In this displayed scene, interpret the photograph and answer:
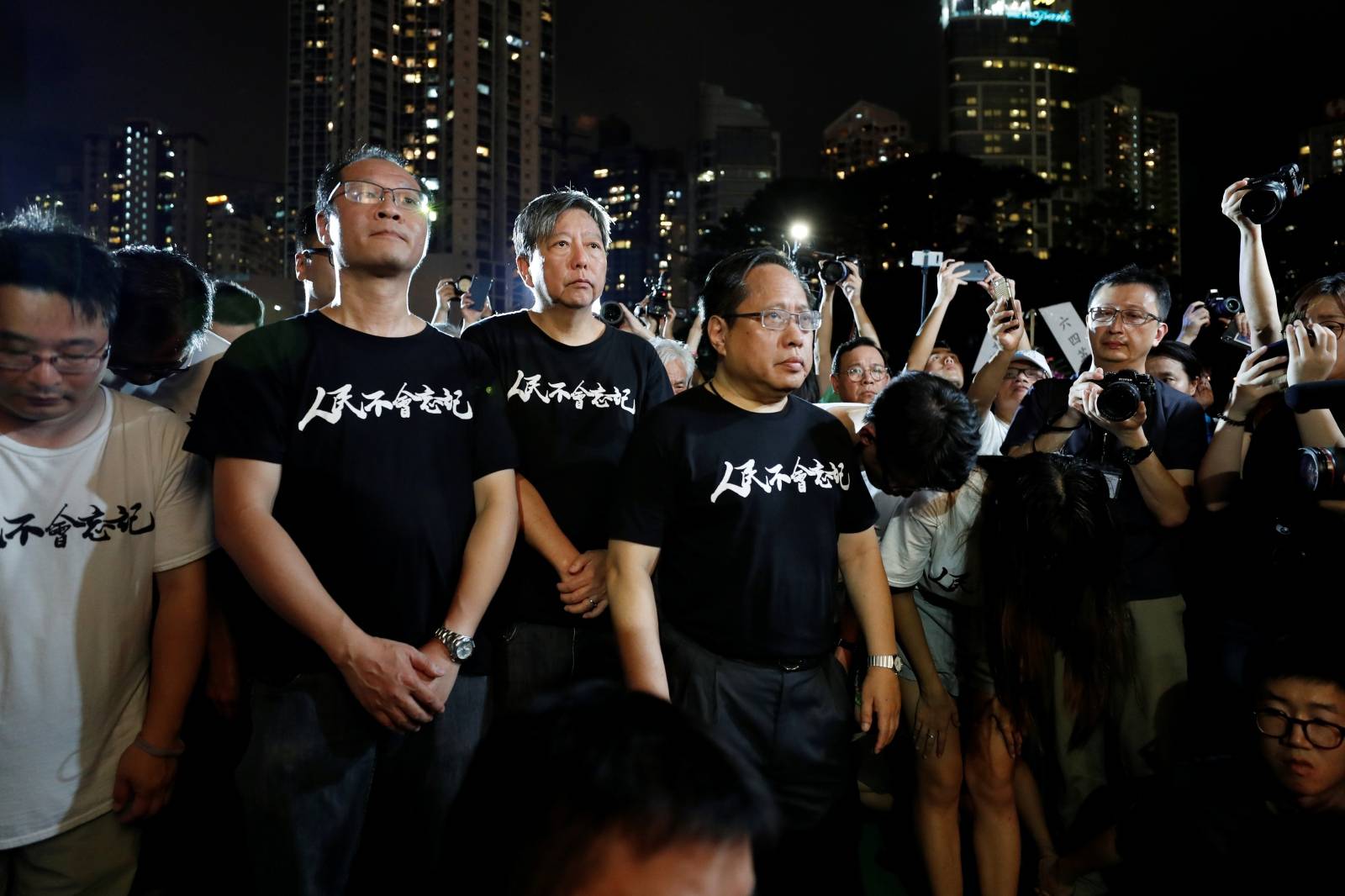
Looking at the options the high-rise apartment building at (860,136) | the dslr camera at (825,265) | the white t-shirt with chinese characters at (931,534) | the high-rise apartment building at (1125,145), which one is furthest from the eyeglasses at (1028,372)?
the high-rise apartment building at (860,136)

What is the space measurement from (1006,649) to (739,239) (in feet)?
122

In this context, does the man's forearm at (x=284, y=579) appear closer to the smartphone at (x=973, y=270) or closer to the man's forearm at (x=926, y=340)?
the man's forearm at (x=926, y=340)

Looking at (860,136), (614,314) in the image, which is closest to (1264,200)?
(614,314)

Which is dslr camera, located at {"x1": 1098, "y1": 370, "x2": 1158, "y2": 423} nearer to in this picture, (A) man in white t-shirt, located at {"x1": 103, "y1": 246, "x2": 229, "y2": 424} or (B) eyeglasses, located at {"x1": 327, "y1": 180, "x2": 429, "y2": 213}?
(B) eyeglasses, located at {"x1": 327, "y1": 180, "x2": 429, "y2": 213}

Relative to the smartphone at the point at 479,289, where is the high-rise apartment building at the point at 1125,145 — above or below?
above

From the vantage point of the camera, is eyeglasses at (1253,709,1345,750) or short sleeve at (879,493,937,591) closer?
eyeglasses at (1253,709,1345,750)

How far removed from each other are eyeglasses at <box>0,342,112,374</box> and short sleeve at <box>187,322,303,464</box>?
24 cm

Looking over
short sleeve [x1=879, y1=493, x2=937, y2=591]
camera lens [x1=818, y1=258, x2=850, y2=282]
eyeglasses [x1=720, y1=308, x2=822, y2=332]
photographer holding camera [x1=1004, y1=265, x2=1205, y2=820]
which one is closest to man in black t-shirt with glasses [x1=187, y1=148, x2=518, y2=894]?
eyeglasses [x1=720, y1=308, x2=822, y2=332]

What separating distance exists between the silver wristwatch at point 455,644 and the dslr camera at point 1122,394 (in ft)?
7.20

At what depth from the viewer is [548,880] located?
2.80ft

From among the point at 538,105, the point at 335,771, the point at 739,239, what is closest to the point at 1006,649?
the point at 335,771

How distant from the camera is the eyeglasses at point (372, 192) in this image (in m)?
2.30

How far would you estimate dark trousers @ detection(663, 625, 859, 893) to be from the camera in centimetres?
231

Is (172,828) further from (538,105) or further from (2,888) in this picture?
(538,105)
